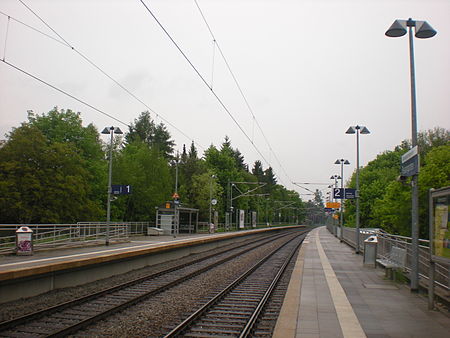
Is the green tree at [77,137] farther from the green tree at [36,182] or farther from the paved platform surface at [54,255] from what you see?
the paved platform surface at [54,255]

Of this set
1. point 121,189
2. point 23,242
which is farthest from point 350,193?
point 23,242

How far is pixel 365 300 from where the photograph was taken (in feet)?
35.1

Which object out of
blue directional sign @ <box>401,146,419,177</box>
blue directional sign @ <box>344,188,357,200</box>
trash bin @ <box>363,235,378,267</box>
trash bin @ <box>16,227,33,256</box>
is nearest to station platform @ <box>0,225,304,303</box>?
trash bin @ <box>16,227,33,256</box>

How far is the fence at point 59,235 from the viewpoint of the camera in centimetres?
1850

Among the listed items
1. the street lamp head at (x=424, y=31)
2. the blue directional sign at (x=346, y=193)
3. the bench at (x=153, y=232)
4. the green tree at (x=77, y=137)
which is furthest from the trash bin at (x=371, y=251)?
the green tree at (x=77, y=137)

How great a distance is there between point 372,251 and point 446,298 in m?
8.86

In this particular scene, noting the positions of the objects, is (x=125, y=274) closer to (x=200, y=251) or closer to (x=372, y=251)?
(x=372, y=251)

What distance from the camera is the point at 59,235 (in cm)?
2236

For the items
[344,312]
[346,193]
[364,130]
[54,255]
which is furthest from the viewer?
[346,193]

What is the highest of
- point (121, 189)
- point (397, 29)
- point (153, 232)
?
point (397, 29)

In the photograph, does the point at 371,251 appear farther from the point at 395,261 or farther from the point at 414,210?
the point at 414,210

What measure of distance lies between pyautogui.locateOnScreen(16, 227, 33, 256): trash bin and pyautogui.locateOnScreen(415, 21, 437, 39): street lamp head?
15.0m

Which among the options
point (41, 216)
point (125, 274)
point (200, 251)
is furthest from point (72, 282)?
point (41, 216)

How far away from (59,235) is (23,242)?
173 inches
